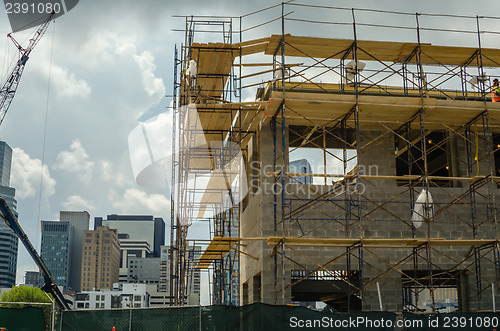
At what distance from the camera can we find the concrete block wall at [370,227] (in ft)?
78.4

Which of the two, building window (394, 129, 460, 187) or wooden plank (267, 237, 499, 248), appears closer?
wooden plank (267, 237, 499, 248)

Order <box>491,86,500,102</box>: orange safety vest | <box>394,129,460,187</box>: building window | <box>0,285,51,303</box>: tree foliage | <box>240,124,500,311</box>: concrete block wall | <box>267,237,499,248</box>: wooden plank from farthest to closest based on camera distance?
<box>0,285,51,303</box>: tree foliage, <box>491,86,500,102</box>: orange safety vest, <box>394,129,460,187</box>: building window, <box>240,124,500,311</box>: concrete block wall, <box>267,237,499,248</box>: wooden plank

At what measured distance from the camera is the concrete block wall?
23.9m

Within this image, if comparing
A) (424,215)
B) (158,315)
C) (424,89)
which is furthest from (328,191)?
(158,315)

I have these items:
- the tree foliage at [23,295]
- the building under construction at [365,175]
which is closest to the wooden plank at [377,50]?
the building under construction at [365,175]

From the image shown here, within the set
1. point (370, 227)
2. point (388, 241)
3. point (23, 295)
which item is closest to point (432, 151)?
point (370, 227)

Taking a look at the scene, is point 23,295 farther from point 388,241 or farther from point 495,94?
point 495,94

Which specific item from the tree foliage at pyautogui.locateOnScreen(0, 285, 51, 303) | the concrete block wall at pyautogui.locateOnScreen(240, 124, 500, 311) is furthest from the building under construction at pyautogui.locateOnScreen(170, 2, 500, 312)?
the tree foliage at pyautogui.locateOnScreen(0, 285, 51, 303)

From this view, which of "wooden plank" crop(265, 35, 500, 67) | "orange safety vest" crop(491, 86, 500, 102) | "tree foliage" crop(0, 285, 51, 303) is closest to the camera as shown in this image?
"wooden plank" crop(265, 35, 500, 67)

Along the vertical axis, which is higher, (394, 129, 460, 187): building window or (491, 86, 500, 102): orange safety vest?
(491, 86, 500, 102): orange safety vest

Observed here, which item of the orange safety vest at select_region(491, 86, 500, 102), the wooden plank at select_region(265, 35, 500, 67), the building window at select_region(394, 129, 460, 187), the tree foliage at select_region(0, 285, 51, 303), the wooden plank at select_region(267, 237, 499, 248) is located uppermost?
the wooden plank at select_region(265, 35, 500, 67)

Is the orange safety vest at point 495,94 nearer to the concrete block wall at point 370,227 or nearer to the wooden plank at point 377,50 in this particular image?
the wooden plank at point 377,50

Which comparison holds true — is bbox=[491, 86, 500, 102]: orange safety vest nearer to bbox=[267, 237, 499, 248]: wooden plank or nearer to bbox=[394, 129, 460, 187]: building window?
bbox=[394, 129, 460, 187]: building window

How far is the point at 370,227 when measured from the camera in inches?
962
